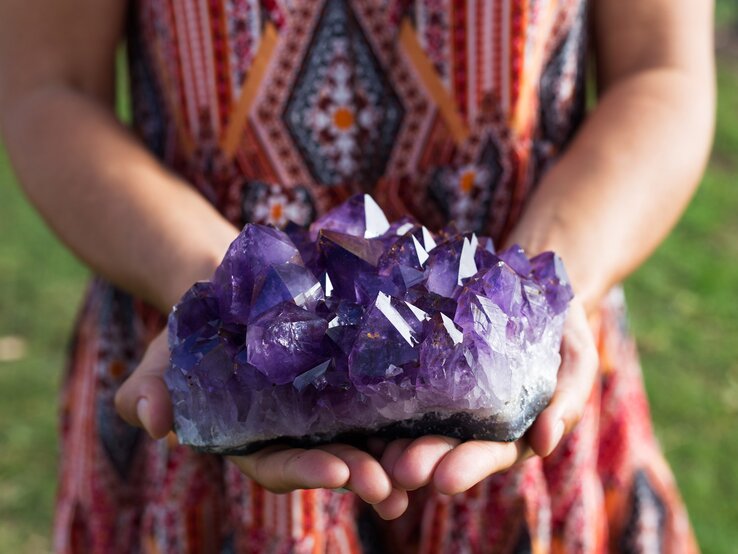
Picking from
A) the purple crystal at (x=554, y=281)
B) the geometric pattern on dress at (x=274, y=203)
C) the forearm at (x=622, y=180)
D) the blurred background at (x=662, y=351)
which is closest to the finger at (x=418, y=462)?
the purple crystal at (x=554, y=281)

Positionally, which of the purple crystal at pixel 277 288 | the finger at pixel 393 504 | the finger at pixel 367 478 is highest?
the purple crystal at pixel 277 288

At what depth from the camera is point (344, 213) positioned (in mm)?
1131

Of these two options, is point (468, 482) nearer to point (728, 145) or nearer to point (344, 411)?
point (344, 411)

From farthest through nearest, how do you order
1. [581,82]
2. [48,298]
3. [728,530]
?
1. [48,298]
2. [728,530]
3. [581,82]

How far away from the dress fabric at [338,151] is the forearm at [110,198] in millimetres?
95

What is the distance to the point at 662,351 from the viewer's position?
10.2 ft

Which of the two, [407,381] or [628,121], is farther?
[628,121]

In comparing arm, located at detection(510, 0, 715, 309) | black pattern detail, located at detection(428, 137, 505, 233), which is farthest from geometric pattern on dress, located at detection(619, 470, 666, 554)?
black pattern detail, located at detection(428, 137, 505, 233)

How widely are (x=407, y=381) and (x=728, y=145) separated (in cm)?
384

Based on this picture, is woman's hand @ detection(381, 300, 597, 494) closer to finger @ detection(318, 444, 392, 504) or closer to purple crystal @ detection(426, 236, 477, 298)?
finger @ detection(318, 444, 392, 504)

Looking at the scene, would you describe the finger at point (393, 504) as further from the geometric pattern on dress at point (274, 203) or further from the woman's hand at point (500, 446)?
the geometric pattern on dress at point (274, 203)

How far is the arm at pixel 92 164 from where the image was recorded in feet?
3.87

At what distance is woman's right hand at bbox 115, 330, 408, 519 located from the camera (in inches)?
36.3

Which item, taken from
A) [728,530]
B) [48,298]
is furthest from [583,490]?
[48,298]
